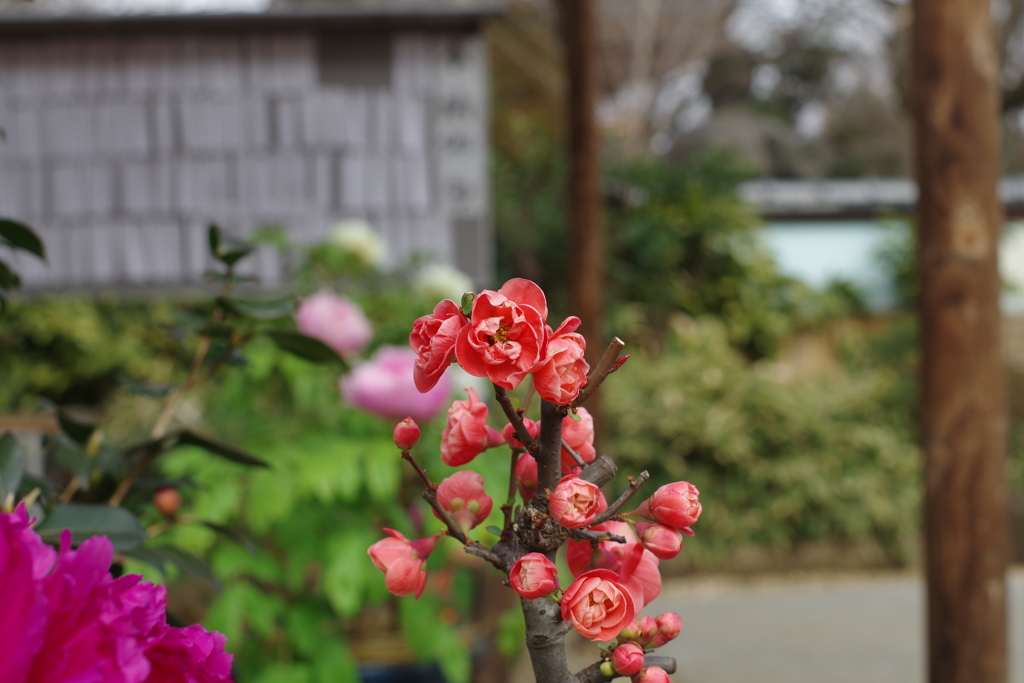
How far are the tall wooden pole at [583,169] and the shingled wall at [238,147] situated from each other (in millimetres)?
1703

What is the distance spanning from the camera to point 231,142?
5.44 metres

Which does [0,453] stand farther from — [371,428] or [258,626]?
[371,428]

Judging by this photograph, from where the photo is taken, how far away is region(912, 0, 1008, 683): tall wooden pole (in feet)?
5.59

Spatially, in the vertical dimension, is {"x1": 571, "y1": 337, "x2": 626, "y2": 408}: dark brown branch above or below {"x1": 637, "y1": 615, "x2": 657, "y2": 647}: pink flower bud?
above

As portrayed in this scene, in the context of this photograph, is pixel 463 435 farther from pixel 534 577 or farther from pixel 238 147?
pixel 238 147

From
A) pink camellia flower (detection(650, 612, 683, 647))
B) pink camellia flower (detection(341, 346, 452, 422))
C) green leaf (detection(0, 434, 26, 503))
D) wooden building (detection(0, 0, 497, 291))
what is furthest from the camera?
wooden building (detection(0, 0, 497, 291))

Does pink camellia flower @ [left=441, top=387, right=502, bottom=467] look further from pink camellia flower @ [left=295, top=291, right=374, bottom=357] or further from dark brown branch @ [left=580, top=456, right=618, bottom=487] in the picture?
pink camellia flower @ [left=295, top=291, right=374, bottom=357]

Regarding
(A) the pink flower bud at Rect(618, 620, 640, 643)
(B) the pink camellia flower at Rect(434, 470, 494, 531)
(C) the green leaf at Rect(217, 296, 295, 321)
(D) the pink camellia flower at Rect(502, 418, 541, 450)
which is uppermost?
(C) the green leaf at Rect(217, 296, 295, 321)

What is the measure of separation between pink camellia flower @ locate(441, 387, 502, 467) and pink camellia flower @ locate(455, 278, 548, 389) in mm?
67

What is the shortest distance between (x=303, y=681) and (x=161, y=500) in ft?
3.23

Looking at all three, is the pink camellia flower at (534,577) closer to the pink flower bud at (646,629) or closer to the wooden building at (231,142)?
the pink flower bud at (646,629)

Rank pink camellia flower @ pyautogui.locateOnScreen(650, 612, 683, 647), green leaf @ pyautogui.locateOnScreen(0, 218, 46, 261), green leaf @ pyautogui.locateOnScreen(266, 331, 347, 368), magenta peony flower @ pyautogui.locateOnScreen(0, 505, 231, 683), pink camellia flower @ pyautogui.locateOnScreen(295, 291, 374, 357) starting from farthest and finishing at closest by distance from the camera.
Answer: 1. pink camellia flower @ pyautogui.locateOnScreen(295, 291, 374, 357)
2. green leaf @ pyautogui.locateOnScreen(266, 331, 347, 368)
3. green leaf @ pyautogui.locateOnScreen(0, 218, 46, 261)
4. pink camellia flower @ pyautogui.locateOnScreen(650, 612, 683, 647)
5. magenta peony flower @ pyautogui.locateOnScreen(0, 505, 231, 683)

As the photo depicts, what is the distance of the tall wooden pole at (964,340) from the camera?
5.59ft

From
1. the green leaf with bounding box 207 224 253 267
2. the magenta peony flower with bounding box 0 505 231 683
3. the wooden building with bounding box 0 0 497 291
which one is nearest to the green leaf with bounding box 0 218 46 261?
the green leaf with bounding box 207 224 253 267
